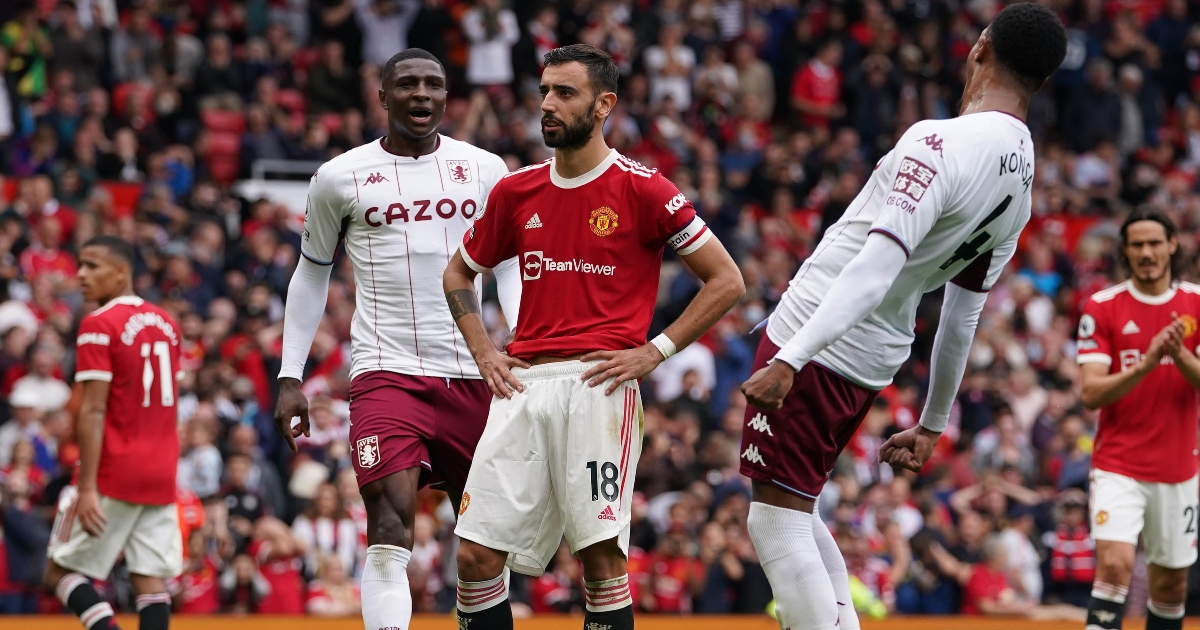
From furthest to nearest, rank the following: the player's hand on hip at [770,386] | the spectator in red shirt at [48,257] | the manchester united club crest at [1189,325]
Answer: the spectator in red shirt at [48,257] < the manchester united club crest at [1189,325] < the player's hand on hip at [770,386]

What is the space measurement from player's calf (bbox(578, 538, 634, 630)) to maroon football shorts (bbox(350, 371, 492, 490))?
1.17 metres

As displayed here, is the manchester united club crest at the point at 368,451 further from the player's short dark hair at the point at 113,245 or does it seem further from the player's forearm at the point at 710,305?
the player's short dark hair at the point at 113,245

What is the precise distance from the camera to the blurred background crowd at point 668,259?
13.4 metres

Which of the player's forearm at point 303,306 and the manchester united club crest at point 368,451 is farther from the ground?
the player's forearm at point 303,306

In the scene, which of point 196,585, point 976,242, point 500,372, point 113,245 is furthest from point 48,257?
point 976,242

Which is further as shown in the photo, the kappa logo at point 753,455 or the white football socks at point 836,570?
the white football socks at point 836,570

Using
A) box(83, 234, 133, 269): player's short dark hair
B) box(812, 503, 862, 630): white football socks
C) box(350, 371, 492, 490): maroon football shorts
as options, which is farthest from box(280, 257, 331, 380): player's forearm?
box(812, 503, 862, 630): white football socks

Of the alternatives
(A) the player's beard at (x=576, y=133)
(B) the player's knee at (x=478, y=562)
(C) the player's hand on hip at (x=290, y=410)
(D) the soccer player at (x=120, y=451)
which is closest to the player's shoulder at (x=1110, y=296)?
(A) the player's beard at (x=576, y=133)

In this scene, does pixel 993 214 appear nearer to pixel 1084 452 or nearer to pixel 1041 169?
pixel 1084 452

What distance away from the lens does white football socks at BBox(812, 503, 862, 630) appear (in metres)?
6.66

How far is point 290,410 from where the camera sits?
713 centimetres

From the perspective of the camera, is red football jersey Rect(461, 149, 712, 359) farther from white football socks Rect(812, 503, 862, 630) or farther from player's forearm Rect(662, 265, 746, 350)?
white football socks Rect(812, 503, 862, 630)

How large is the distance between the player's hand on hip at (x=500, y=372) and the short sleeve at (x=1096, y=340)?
377cm

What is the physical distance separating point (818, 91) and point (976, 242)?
1501 cm
